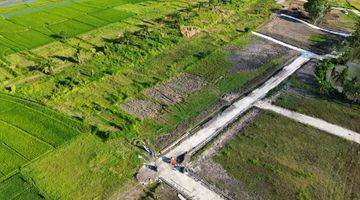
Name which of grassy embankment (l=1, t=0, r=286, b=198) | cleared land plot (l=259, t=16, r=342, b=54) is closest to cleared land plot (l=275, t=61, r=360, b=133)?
grassy embankment (l=1, t=0, r=286, b=198)

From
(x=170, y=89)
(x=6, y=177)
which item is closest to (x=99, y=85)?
(x=170, y=89)

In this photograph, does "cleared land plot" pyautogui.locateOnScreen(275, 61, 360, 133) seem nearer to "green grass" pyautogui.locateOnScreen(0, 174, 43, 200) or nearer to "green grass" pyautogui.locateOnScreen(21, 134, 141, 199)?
"green grass" pyautogui.locateOnScreen(21, 134, 141, 199)

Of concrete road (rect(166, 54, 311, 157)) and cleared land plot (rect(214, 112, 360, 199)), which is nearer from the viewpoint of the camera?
cleared land plot (rect(214, 112, 360, 199))

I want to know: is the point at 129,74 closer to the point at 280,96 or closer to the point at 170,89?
the point at 170,89

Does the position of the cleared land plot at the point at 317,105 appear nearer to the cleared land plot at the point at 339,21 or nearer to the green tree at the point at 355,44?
the green tree at the point at 355,44

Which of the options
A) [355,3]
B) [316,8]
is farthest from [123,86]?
[355,3]

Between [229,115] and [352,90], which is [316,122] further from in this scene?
[229,115]
